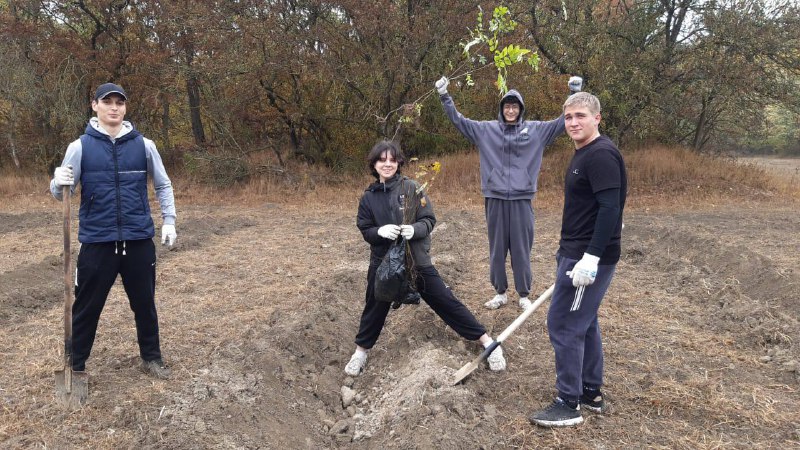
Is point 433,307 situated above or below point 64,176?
below

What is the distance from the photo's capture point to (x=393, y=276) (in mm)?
3822

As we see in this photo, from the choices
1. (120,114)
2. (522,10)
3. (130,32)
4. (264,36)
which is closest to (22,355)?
(120,114)

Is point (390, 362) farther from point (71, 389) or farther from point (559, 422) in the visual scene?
point (71, 389)

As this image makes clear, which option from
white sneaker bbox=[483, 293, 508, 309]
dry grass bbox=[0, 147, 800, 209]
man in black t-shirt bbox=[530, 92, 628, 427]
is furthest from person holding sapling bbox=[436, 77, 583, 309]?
dry grass bbox=[0, 147, 800, 209]

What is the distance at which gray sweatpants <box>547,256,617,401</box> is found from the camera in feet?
10.7

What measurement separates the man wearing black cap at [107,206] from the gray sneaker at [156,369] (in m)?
0.45

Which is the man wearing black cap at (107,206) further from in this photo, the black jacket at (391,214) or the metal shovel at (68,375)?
the black jacket at (391,214)

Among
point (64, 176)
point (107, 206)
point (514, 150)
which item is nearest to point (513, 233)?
point (514, 150)

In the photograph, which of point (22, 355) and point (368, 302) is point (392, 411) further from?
point (22, 355)

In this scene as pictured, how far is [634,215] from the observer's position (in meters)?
11.6

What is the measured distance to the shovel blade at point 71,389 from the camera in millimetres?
3781

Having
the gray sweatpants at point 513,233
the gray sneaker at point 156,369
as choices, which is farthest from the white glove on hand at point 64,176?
the gray sweatpants at point 513,233

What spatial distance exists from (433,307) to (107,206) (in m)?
2.33

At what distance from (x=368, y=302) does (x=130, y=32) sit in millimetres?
14136
